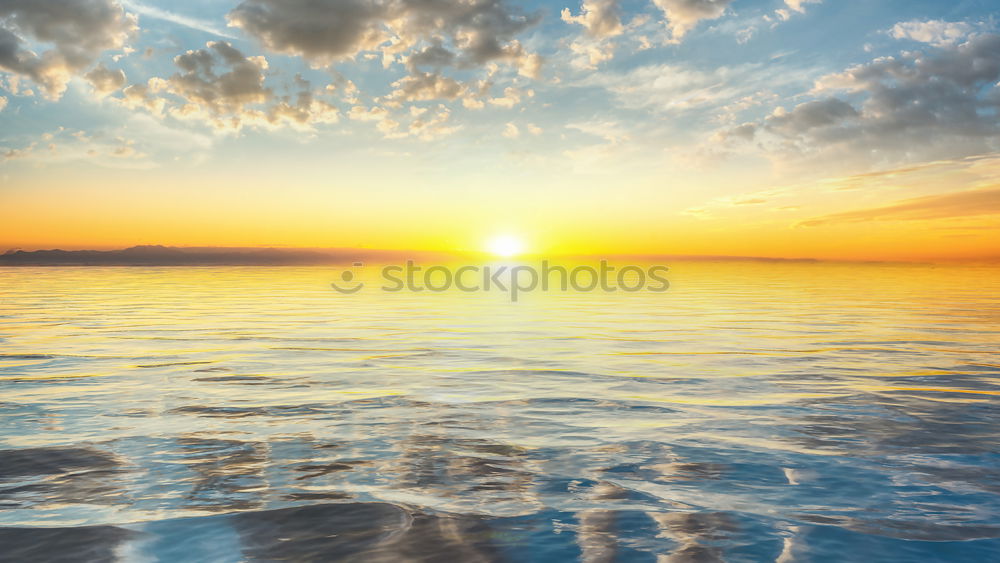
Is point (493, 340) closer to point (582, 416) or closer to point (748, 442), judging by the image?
point (582, 416)

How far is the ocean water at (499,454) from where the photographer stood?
5.57m

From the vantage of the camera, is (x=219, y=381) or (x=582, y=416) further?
(x=219, y=381)

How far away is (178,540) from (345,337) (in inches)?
691

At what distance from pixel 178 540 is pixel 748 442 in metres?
6.73

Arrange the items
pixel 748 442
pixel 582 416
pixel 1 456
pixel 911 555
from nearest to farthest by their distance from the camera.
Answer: pixel 911 555
pixel 1 456
pixel 748 442
pixel 582 416

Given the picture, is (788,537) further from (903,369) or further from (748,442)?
(903,369)

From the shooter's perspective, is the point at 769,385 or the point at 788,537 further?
the point at 769,385

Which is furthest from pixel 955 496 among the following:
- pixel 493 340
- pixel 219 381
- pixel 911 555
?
pixel 493 340

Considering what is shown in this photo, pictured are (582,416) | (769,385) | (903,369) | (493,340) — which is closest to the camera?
(582,416)

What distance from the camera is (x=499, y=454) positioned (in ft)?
26.9

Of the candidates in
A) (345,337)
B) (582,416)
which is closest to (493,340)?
(345,337)

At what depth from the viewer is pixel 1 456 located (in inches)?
316

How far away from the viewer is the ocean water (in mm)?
5566

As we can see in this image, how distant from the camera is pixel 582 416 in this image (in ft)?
34.0
